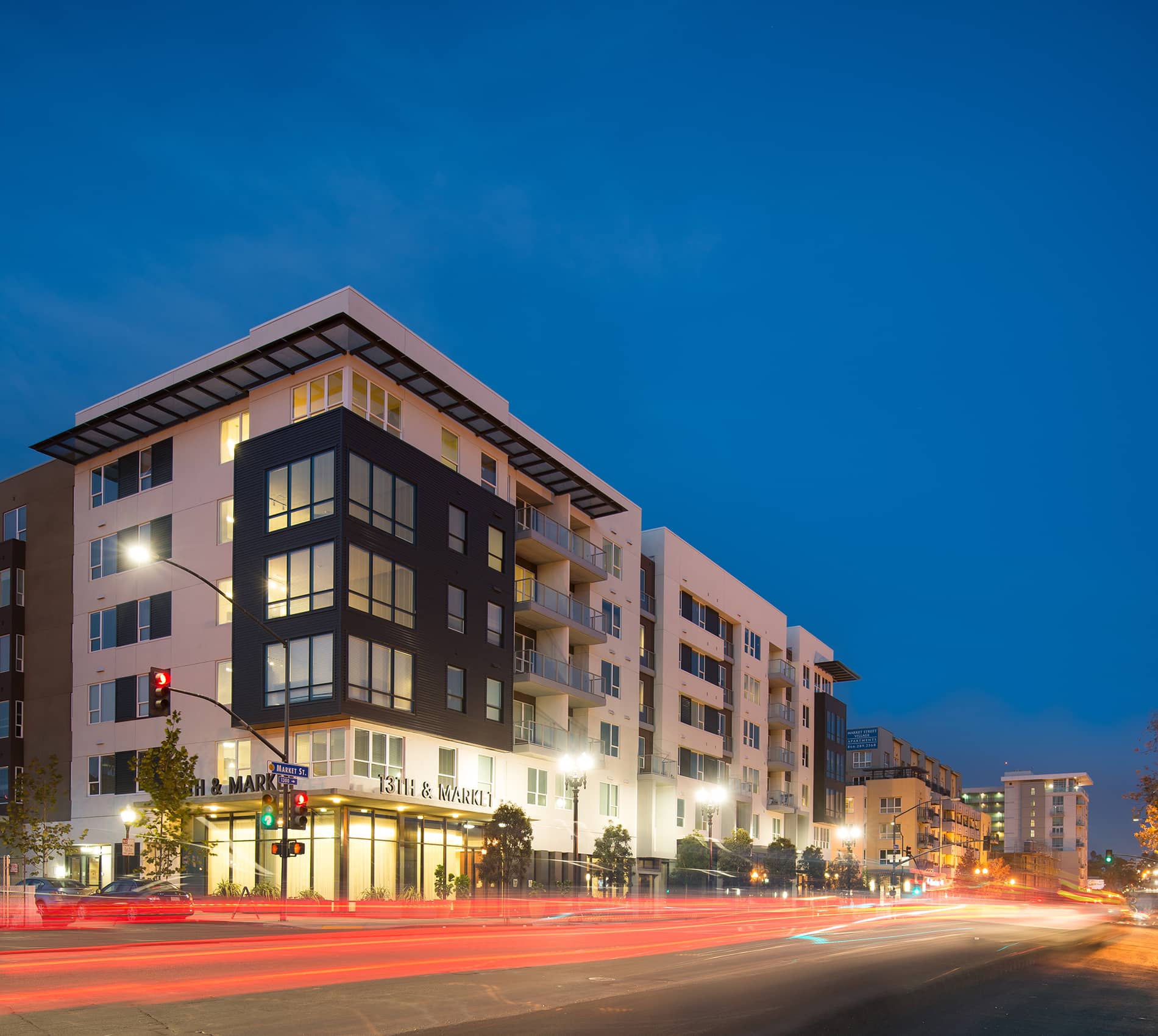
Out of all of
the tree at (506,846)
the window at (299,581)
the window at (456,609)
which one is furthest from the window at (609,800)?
the window at (299,581)

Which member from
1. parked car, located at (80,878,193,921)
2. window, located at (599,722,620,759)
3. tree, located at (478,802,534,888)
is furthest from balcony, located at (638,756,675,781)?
parked car, located at (80,878,193,921)

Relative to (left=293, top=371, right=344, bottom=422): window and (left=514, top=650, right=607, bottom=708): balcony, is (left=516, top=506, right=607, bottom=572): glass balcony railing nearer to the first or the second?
(left=514, top=650, right=607, bottom=708): balcony

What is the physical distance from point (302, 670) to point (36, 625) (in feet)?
69.3

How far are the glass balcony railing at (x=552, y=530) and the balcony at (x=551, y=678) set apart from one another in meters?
5.34

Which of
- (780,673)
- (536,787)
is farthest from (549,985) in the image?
(780,673)

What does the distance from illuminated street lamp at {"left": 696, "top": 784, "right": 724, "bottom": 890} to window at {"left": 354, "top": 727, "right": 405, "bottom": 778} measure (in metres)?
23.7

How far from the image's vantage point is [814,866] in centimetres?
8112

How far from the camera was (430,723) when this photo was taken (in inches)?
1784

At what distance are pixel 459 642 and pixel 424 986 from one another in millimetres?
29896

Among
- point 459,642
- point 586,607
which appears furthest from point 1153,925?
point 459,642

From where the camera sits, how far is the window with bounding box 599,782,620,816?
58969 millimetres

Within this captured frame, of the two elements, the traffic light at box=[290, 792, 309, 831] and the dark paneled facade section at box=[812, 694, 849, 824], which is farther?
the dark paneled facade section at box=[812, 694, 849, 824]

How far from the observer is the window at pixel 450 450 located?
49.4 meters

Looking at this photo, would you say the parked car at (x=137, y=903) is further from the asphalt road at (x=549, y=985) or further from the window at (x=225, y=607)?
the window at (x=225, y=607)
